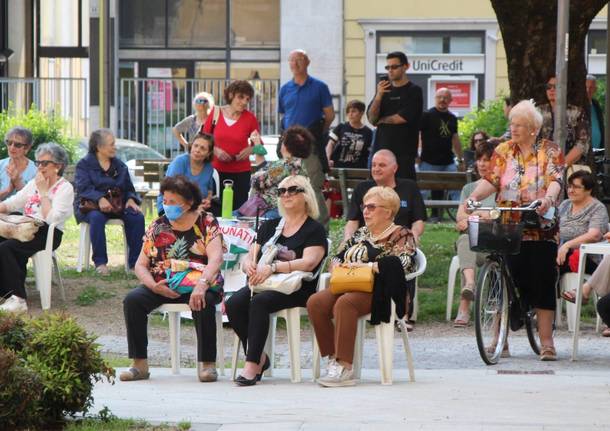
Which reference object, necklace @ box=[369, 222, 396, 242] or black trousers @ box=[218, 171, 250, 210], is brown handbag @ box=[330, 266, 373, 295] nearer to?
necklace @ box=[369, 222, 396, 242]

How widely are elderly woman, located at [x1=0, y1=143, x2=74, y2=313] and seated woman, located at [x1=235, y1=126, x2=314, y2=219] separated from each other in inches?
69.0

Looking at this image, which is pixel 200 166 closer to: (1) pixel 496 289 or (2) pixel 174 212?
(2) pixel 174 212

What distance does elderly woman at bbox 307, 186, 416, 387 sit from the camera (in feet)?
30.4

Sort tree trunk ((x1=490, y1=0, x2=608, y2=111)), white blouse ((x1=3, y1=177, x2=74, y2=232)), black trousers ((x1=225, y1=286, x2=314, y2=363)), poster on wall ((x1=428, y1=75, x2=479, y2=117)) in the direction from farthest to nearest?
poster on wall ((x1=428, y1=75, x2=479, y2=117)), tree trunk ((x1=490, y1=0, x2=608, y2=111)), white blouse ((x1=3, y1=177, x2=74, y2=232)), black trousers ((x1=225, y1=286, x2=314, y2=363))

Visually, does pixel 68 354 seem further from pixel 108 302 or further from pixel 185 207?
pixel 108 302

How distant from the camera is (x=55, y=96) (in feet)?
101

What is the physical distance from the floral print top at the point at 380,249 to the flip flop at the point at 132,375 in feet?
4.75

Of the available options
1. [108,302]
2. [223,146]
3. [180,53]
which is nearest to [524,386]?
[108,302]

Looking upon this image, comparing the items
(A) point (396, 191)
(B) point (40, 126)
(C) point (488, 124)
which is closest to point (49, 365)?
(A) point (396, 191)

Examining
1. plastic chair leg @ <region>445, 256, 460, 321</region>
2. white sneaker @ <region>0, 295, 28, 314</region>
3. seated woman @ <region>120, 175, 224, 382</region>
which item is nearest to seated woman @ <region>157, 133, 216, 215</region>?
white sneaker @ <region>0, 295, 28, 314</region>

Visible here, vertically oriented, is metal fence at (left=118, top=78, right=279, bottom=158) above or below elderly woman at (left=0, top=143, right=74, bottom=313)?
above

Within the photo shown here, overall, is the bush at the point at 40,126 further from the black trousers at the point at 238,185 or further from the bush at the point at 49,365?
the bush at the point at 49,365

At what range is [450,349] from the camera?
11.2 m

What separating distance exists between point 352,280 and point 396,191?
6.84 ft
